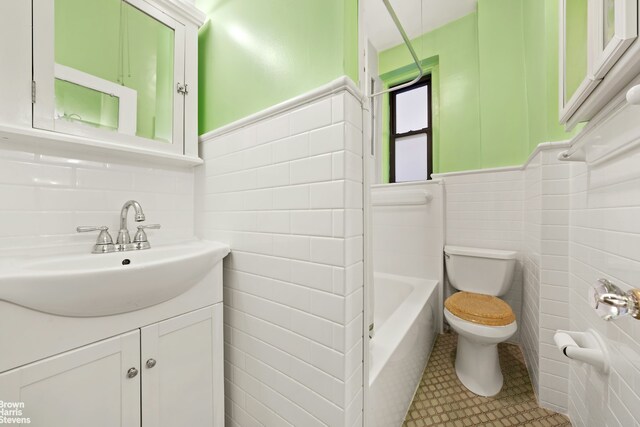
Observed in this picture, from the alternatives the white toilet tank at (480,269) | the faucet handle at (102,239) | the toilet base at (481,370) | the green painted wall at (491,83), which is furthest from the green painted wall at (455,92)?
the faucet handle at (102,239)

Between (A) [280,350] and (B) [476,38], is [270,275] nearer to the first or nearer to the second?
(A) [280,350]

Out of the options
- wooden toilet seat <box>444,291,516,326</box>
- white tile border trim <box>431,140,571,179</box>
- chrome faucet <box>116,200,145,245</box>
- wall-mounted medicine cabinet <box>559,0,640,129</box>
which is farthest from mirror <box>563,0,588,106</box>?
chrome faucet <box>116,200,145,245</box>

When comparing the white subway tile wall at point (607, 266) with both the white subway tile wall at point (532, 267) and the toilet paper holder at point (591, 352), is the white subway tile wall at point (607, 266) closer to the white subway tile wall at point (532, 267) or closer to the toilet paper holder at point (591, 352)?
the toilet paper holder at point (591, 352)

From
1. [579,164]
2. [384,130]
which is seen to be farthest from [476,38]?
[579,164]

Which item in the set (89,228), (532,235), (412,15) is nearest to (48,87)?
(89,228)

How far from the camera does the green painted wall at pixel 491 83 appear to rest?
4.91 feet

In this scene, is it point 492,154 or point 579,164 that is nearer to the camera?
point 579,164

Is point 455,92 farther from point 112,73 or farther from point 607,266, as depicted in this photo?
point 112,73

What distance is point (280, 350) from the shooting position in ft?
2.78

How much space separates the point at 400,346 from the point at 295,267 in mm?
647

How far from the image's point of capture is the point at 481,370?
54.0 inches

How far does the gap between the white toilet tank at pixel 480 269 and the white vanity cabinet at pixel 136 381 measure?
1675 millimetres

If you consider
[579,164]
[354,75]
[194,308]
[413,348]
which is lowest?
[413,348]

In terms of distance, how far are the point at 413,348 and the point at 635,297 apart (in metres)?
1.00
